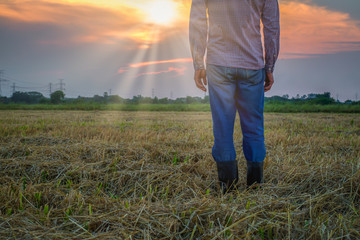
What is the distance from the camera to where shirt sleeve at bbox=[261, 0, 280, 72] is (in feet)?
7.57

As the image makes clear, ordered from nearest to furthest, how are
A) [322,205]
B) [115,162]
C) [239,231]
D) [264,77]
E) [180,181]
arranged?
[239,231] → [322,205] → [264,77] → [180,181] → [115,162]

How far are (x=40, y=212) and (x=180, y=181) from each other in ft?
3.97

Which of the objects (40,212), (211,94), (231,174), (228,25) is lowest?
(40,212)

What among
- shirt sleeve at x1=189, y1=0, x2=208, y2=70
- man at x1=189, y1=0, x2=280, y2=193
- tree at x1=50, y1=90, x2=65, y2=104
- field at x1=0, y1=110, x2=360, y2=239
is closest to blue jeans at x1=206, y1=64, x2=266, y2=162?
man at x1=189, y1=0, x2=280, y2=193

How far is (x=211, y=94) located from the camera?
7.39 feet

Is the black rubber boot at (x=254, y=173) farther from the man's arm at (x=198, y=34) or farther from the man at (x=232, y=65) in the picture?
the man's arm at (x=198, y=34)

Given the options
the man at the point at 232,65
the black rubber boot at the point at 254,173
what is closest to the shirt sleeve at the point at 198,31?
the man at the point at 232,65

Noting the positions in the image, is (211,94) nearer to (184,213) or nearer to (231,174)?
(231,174)

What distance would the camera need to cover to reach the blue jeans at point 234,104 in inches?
86.4

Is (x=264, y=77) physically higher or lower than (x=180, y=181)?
higher

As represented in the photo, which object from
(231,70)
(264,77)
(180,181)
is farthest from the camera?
(180,181)

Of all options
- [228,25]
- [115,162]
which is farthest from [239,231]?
Answer: [115,162]

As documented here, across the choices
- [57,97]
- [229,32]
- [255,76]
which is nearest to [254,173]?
[255,76]

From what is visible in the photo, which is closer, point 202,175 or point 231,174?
point 231,174
